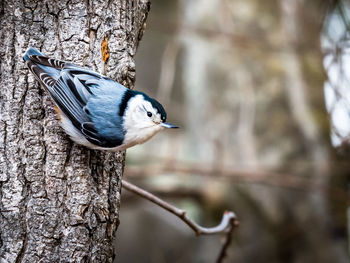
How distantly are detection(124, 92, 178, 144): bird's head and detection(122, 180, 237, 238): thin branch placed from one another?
0.28 metres

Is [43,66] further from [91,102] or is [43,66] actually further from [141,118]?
[141,118]

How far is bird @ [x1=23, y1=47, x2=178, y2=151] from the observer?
1.64 meters

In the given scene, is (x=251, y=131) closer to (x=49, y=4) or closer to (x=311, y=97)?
(x=311, y=97)

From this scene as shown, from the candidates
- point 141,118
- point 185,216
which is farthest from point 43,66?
point 185,216

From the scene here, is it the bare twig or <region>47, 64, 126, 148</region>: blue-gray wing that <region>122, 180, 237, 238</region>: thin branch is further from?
<region>47, 64, 126, 148</region>: blue-gray wing

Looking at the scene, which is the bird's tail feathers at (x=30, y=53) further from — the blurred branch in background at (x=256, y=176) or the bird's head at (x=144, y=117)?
the blurred branch in background at (x=256, y=176)

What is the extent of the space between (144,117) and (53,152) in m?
0.38

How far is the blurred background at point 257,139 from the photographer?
395 centimetres

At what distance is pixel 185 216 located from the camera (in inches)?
78.0

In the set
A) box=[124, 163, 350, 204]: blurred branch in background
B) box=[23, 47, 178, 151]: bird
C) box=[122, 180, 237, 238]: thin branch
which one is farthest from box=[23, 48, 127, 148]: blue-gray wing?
box=[124, 163, 350, 204]: blurred branch in background

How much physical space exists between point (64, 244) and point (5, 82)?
62 centimetres

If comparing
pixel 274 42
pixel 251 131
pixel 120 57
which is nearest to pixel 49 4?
pixel 120 57

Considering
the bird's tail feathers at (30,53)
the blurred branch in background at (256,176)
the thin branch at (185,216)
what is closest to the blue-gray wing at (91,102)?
the bird's tail feathers at (30,53)

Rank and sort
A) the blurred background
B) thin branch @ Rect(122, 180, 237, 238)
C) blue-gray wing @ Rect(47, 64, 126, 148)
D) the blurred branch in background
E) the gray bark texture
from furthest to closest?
1. the blurred background
2. the blurred branch in background
3. thin branch @ Rect(122, 180, 237, 238)
4. blue-gray wing @ Rect(47, 64, 126, 148)
5. the gray bark texture
